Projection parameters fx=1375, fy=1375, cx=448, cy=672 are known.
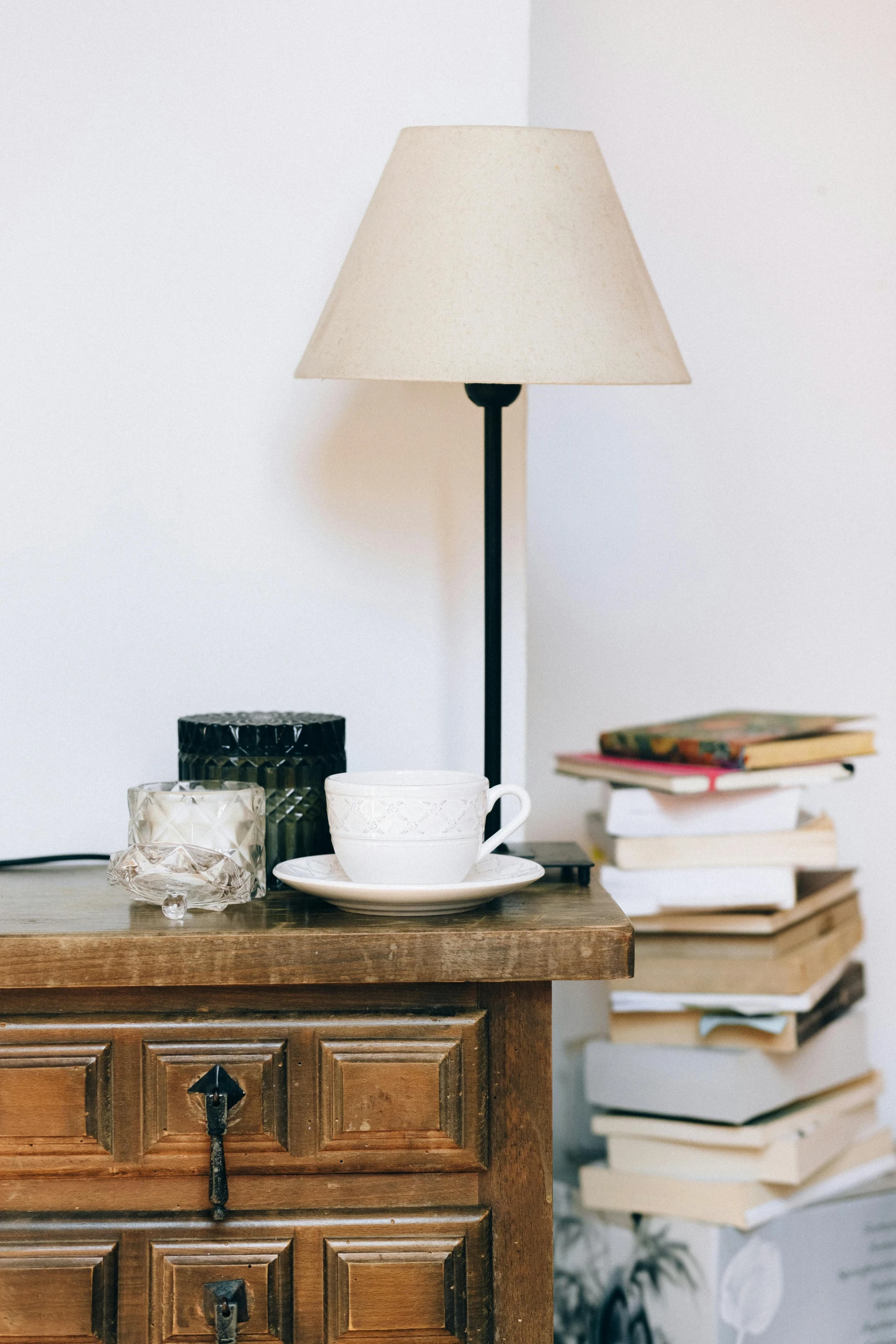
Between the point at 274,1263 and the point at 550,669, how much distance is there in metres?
1.21

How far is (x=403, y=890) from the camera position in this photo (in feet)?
2.94

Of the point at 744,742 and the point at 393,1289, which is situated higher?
the point at 744,742

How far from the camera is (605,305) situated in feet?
3.17

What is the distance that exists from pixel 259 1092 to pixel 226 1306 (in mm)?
133

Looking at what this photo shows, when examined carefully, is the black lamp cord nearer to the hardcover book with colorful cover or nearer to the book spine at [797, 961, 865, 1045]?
the hardcover book with colorful cover

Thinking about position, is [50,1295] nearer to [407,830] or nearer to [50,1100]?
[50,1100]

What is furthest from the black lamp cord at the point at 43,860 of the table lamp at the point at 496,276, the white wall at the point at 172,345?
the table lamp at the point at 496,276

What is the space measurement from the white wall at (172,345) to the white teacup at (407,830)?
34 centimetres

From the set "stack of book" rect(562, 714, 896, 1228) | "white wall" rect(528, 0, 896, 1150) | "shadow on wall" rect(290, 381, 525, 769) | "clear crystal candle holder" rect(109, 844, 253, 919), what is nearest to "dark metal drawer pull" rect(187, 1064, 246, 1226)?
"clear crystal candle holder" rect(109, 844, 253, 919)

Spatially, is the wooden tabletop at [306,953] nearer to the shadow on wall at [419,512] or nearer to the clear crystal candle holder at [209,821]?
the clear crystal candle holder at [209,821]

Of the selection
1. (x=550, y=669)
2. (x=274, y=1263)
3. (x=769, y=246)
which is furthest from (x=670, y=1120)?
(x=769, y=246)

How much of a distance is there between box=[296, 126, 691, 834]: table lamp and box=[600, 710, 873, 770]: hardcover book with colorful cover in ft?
1.87

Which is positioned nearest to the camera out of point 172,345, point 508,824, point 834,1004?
point 508,824

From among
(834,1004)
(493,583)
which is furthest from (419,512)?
(834,1004)
